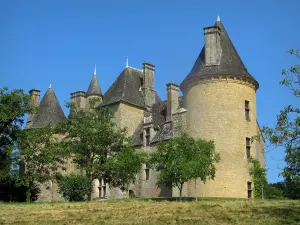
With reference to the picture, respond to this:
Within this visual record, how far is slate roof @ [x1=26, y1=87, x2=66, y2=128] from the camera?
43.7 metres

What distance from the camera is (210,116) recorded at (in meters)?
33.8

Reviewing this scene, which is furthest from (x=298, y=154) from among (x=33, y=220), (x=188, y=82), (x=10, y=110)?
(x=10, y=110)

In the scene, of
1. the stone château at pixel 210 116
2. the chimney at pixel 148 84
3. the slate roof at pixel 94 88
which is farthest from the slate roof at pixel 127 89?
the slate roof at pixel 94 88

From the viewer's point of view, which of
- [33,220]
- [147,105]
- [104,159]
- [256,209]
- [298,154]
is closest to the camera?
[298,154]

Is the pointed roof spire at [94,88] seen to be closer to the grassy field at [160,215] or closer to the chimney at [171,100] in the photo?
the chimney at [171,100]

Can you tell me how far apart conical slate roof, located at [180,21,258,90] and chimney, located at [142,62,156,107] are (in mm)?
6362

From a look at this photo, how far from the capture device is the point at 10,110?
114 ft

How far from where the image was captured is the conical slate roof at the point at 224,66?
34.3m

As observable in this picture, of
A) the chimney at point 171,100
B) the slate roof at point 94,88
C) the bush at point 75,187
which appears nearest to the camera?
the bush at point 75,187

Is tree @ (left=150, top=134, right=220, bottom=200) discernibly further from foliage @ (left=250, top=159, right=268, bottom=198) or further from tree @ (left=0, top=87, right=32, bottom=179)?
tree @ (left=0, top=87, right=32, bottom=179)

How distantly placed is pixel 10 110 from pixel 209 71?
535 inches

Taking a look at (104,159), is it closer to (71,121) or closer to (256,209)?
(71,121)

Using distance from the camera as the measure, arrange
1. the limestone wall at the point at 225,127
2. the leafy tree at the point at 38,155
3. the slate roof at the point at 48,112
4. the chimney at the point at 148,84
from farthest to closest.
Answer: the slate roof at the point at 48,112 < the chimney at the point at 148,84 < the leafy tree at the point at 38,155 < the limestone wall at the point at 225,127

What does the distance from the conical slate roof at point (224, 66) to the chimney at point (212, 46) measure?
0.92ft
